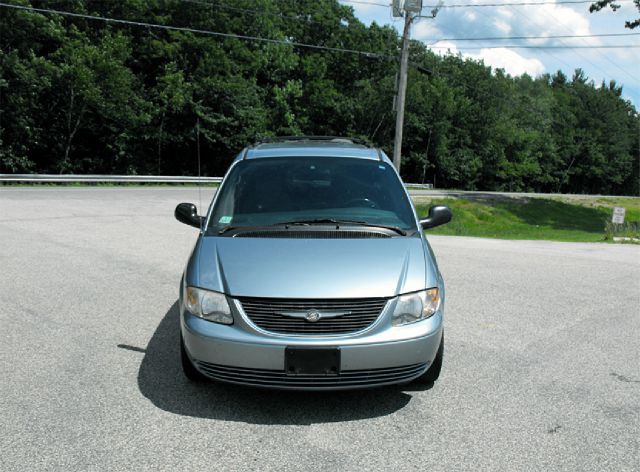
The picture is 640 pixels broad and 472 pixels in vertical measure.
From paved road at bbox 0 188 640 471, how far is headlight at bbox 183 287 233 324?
65 cm

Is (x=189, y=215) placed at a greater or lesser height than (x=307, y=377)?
greater

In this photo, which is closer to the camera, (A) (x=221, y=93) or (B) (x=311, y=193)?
(B) (x=311, y=193)

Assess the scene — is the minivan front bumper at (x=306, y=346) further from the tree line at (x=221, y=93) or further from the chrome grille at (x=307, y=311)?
the tree line at (x=221, y=93)

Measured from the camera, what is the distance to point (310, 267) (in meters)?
3.95

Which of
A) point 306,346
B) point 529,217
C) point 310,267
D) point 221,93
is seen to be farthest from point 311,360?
point 221,93

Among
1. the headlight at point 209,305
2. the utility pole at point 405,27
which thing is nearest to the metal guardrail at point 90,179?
the utility pole at point 405,27

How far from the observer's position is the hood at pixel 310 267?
380 cm

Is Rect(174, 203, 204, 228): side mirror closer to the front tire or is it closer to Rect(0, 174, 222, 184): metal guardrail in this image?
the front tire

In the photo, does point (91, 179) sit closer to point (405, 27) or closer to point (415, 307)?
point (405, 27)

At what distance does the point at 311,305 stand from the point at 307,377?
17.2 inches

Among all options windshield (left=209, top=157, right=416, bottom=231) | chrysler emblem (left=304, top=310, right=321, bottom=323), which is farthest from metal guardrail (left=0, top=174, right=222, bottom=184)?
chrysler emblem (left=304, top=310, right=321, bottom=323)

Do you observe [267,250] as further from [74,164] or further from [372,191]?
[74,164]

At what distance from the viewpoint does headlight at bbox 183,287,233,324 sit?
3.83m

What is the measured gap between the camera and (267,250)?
4.18m
